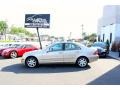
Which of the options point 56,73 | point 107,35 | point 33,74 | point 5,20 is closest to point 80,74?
point 56,73

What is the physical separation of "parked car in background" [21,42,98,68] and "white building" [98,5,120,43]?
66.3 ft

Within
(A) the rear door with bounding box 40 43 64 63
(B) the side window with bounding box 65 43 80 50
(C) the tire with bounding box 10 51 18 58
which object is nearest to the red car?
(C) the tire with bounding box 10 51 18 58

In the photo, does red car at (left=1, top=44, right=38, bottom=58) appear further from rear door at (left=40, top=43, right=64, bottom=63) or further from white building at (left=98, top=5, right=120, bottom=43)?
white building at (left=98, top=5, right=120, bottom=43)

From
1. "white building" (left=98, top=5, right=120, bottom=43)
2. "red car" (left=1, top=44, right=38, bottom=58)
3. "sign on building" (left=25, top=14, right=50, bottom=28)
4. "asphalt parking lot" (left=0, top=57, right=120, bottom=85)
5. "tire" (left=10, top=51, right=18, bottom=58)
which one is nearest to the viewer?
"asphalt parking lot" (left=0, top=57, right=120, bottom=85)

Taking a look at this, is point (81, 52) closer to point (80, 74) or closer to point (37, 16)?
point (80, 74)

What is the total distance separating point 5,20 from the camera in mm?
107875

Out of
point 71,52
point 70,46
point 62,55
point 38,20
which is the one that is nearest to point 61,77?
point 62,55

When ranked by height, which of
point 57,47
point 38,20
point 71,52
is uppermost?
point 38,20

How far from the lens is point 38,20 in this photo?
29.5m

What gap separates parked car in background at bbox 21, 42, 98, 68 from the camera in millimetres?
14453

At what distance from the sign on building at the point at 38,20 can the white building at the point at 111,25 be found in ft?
31.4

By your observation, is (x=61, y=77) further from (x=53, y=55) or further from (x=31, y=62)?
(x=31, y=62)

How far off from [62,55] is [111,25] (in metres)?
23.7
